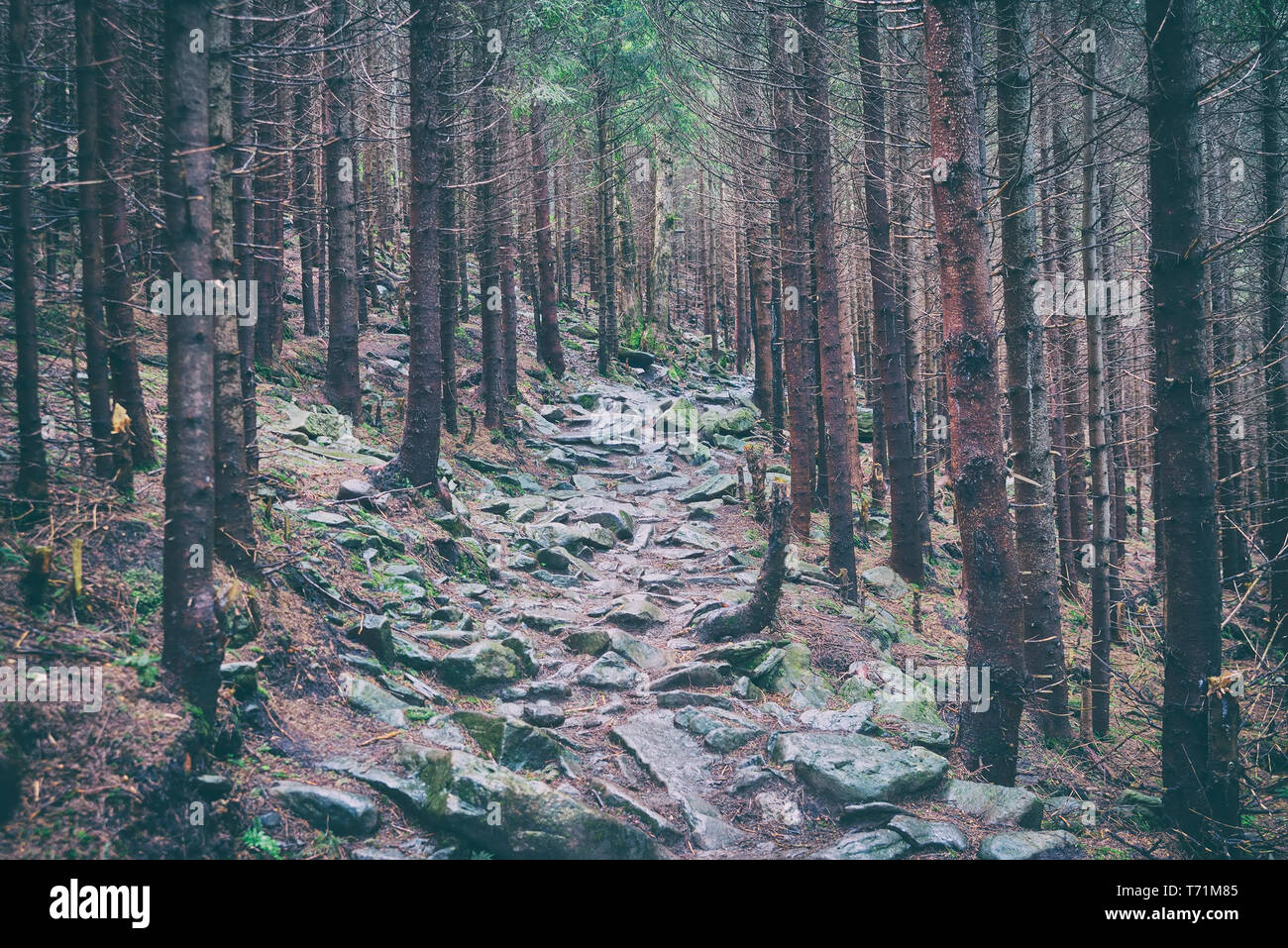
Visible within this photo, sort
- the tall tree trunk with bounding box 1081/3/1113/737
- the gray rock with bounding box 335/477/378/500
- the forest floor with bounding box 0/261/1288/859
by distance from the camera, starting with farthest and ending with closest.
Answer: the gray rock with bounding box 335/477/378/500
the tall tree trunk with bounding box 1081/3/1113/737
the forest floor with bounding box 0/261/1288/859

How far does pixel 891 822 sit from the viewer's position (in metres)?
5.96

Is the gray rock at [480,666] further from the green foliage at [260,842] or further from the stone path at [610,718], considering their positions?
the green foliage at [260,842]

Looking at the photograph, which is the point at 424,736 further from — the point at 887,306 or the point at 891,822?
the point at 887,306

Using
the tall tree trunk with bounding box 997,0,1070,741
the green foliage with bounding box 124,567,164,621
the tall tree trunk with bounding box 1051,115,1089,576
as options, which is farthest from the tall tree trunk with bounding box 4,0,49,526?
the tall tree trunk with bounding box 1051,115,1089,576

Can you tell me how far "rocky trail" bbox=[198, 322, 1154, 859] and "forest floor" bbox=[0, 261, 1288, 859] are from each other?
0.03 metres

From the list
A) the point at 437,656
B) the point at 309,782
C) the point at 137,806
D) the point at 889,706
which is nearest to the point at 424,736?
the point at 309,782

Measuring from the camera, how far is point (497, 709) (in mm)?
7305

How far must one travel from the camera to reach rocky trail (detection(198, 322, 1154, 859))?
533 cm

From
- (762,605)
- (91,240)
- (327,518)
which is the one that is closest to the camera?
(91,240)

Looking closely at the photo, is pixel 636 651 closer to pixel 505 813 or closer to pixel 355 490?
pixel 505 813

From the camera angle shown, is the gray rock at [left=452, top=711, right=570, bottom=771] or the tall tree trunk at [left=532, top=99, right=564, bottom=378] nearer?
the gray rock at [left=452, top=711, right=570, bottom=771]

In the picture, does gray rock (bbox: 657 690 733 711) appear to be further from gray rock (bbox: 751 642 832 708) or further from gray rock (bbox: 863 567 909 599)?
gray rock (bbox: 863 567 909 599)

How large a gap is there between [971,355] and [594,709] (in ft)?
15.3

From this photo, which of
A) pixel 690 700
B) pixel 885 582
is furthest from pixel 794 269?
pixel 690 700
